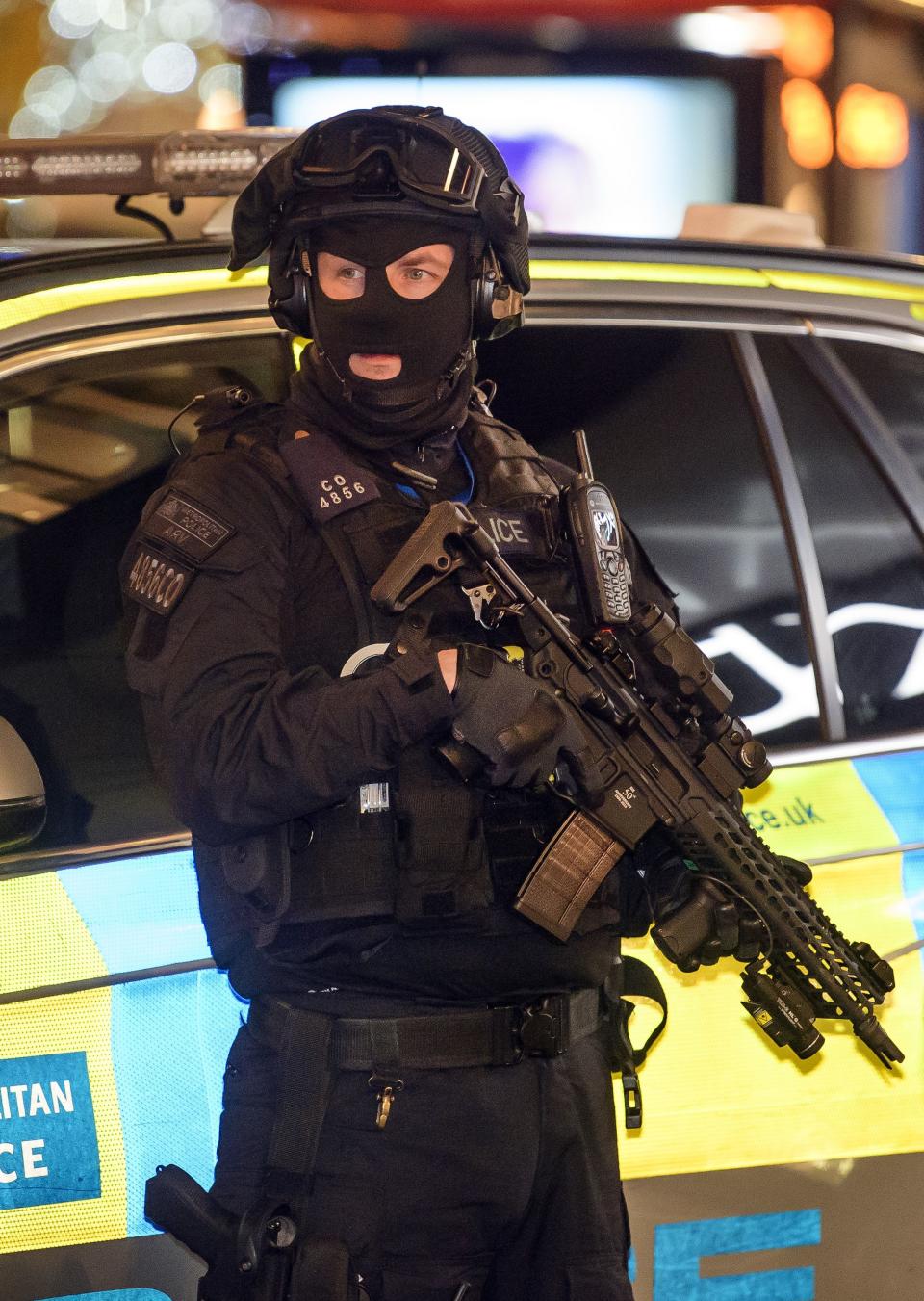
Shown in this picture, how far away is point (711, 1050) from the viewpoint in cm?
237

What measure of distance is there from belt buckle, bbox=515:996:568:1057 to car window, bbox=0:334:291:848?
57cm

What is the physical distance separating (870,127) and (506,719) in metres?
8.88

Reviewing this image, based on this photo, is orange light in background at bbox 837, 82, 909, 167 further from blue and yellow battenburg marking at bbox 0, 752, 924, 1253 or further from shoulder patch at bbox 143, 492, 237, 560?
shoulder patch at bbox 143, 492, 237, 560

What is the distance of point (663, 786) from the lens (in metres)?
2.14

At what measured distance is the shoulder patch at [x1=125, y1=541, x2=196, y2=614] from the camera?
6.23 feet

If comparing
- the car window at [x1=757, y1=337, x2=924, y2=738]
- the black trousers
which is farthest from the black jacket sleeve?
the car window at [x1=757, y1=337, x2=924, y2=738]

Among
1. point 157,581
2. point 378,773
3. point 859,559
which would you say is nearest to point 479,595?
point 378,773

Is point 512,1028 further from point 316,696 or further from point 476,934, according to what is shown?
point 316,696

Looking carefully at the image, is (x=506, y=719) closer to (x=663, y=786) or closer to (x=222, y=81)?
(x=663, y=786)

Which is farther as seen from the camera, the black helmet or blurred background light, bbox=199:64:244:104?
blurred background light, bbox=199:64:244:104

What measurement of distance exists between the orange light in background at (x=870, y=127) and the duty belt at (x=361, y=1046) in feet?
28.7

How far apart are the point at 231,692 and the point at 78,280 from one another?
2.69 ft

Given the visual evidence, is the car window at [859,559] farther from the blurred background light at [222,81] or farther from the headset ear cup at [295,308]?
the blurred background light at [222,81]

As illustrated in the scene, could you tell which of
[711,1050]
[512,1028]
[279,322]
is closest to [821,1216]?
[711,1050]
